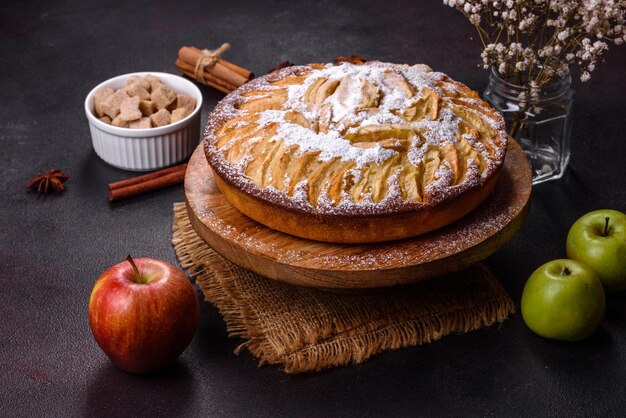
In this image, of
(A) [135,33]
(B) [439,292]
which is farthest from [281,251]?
(A) [135,33]

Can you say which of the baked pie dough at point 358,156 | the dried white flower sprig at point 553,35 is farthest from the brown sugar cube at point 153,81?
the dried white flower sprig at point 553,35

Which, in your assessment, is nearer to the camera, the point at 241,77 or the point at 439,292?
the point at 439,292

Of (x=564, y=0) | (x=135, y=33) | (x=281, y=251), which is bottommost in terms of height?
(x=135, y=33)

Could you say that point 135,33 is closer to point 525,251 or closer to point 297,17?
point 297,17

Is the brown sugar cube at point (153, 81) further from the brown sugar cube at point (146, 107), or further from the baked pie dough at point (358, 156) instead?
the baked pie dough at point (358, 156)

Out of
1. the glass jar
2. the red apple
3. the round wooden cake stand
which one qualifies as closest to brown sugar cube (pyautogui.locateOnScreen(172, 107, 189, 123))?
the round wooden cake stand

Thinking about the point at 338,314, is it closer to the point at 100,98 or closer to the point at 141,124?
the point at 141,124

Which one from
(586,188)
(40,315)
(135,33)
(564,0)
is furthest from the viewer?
(135,33)

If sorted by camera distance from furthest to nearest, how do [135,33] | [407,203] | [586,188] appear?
[135,33] → [586,188] → [407,203]
